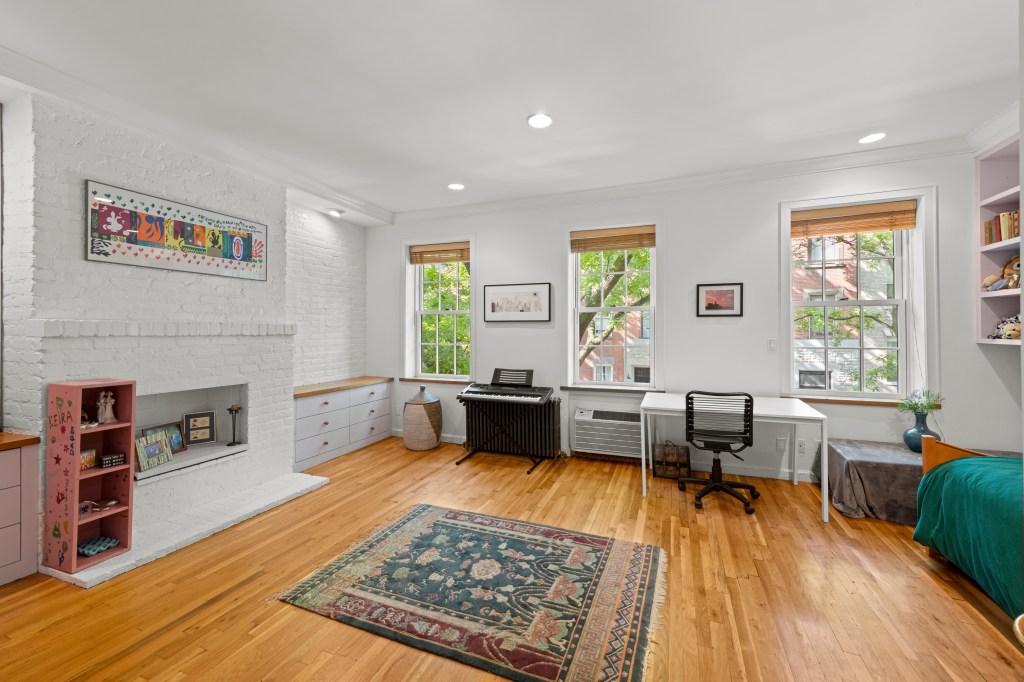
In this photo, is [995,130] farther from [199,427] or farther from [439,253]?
[199,427]

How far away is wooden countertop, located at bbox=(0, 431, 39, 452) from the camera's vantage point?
231 centimetres

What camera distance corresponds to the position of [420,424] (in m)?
4.97

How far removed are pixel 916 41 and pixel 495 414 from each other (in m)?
4.24

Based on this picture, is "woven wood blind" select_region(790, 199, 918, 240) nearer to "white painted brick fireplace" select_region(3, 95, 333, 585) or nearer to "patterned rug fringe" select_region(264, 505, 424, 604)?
"patterned rug fringe" select_region(264, 505, 424, 604)

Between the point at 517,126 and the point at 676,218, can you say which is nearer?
the point at 517,126

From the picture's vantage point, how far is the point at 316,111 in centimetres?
296

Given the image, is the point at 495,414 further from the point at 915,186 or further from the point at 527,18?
the point at 915,186

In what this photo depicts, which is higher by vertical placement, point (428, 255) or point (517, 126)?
point (517, 126)

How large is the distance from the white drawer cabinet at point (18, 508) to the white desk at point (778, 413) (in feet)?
13.0

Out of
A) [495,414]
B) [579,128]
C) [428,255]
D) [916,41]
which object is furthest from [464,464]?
[916,41]

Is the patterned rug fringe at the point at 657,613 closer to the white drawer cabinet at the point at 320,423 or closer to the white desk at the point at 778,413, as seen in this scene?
the white desk at the point at 778,413

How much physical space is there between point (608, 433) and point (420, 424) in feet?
6.95

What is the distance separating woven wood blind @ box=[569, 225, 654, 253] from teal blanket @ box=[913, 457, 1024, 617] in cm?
292

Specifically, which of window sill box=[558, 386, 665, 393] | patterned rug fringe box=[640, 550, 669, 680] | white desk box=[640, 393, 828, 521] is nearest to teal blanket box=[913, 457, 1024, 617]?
white desk box=[640, 393, 828, 521]
